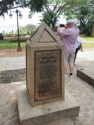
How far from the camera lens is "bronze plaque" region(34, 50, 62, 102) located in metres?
3.15

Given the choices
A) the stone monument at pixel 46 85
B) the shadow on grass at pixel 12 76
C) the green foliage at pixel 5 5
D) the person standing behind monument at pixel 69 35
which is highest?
the green foliage at pixel 5 5

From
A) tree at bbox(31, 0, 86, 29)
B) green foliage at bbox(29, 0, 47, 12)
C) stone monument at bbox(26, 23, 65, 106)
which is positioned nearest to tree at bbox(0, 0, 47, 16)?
green foliage at bbox(29, 0, 47, 12)

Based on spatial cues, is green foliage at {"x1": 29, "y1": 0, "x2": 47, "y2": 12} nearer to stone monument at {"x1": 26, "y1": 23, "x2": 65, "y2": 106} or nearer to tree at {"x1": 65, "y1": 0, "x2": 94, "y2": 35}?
tree at {"x1": 65, "y1": 0, "x2": 94, "y2": 35}

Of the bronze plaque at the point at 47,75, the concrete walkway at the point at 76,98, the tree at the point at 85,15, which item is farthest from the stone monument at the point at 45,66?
the tree at the point at 85,15

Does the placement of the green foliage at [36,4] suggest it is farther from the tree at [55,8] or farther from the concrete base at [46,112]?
the concrete base at [46,112]

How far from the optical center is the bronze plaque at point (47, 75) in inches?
124

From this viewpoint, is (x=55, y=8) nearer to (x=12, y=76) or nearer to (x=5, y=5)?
(x=5, y=5)

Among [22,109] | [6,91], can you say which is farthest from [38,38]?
[6,91]

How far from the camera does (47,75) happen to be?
3.25 metres

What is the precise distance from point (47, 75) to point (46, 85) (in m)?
0.19

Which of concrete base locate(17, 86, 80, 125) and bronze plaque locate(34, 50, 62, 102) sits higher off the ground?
bronze plaque locate(34, 50, 62, 102)

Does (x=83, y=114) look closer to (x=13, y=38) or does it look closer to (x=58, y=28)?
(x=58, y=28)

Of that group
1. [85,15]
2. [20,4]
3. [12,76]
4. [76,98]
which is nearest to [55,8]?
[85,15]

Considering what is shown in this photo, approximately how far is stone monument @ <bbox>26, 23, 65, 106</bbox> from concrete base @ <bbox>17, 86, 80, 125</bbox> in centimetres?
12
